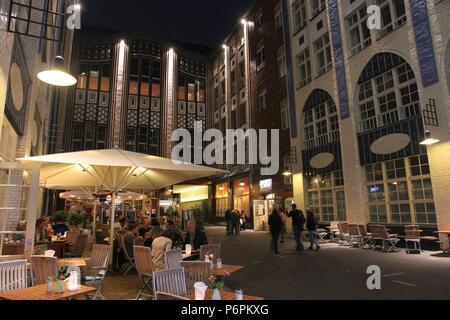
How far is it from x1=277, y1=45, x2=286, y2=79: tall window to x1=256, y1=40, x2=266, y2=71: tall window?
206 centimetres

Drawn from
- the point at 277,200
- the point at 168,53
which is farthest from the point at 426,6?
the point at 168,53

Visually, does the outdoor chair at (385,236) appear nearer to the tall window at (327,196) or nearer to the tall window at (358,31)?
the tall window at (327,196)

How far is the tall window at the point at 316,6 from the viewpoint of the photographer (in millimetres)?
17766

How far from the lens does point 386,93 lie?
13773 millimetres

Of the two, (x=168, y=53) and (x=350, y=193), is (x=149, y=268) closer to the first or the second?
(x=350, y=193)

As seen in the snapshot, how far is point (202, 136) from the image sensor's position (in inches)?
1313

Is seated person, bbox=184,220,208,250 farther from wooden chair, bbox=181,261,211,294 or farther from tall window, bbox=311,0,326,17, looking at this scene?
tall window, bbox=311,0,326,17

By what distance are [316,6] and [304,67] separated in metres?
3.45

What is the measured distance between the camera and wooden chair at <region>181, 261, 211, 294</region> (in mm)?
4238

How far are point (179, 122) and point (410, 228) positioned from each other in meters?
24.9

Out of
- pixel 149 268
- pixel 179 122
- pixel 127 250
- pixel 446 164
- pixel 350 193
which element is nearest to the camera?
pixel 149 268

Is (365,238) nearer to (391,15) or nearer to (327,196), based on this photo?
(327,196)
